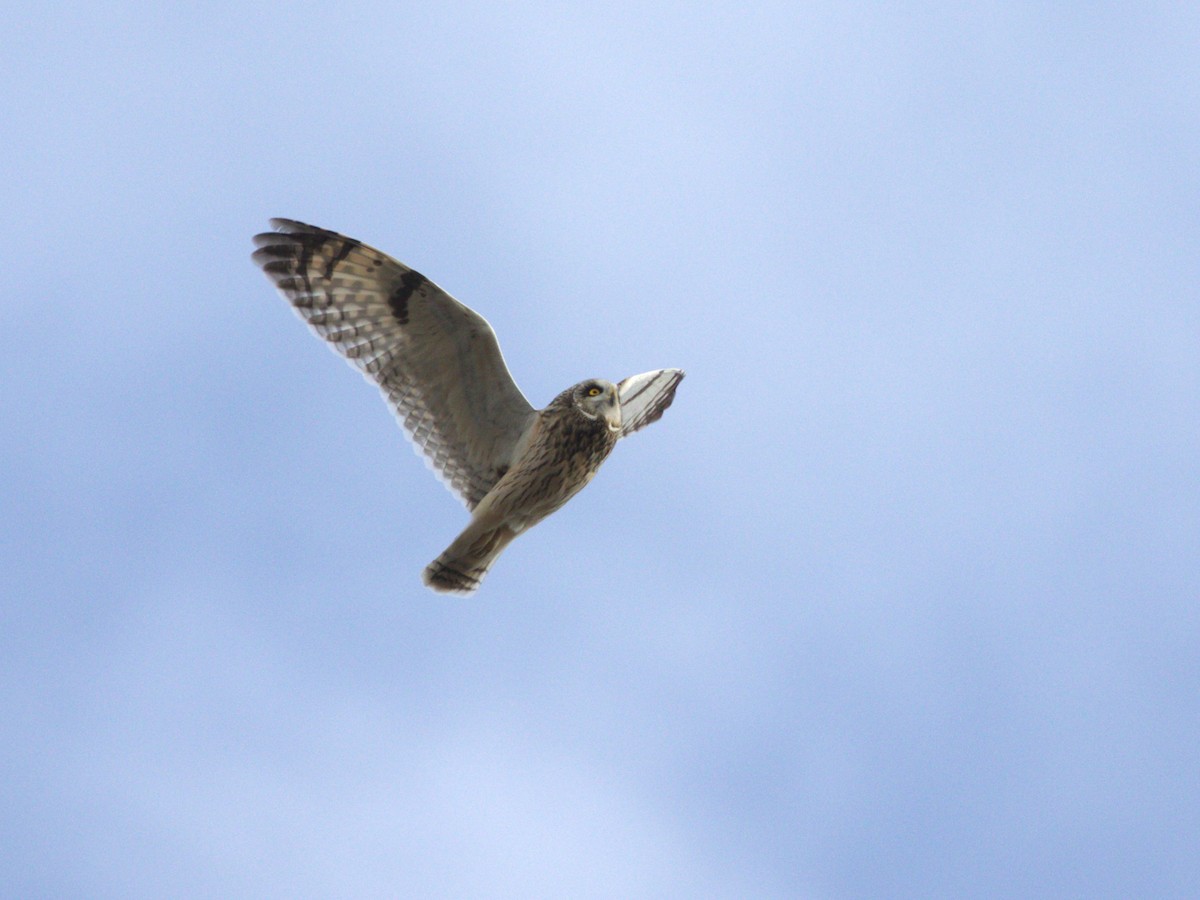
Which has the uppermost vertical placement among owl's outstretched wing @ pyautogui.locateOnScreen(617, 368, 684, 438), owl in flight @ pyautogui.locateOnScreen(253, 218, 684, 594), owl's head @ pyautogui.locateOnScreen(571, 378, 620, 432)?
owl's outstretched wing @ pyautogui.locateOnScreen(617, 368, 684, 438)

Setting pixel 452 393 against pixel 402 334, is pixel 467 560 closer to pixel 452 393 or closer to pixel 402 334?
pixel 452 393

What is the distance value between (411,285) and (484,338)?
1.93ft

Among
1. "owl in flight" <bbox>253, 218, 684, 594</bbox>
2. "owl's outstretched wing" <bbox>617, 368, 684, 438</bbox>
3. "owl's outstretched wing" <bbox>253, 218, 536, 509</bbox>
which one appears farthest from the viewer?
"owl's outstretched wing" <bbox>617, 368, 684, 438</bbox>

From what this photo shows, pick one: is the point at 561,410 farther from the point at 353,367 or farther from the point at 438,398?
the point at 353,367

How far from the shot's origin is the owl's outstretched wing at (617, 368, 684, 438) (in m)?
9.15

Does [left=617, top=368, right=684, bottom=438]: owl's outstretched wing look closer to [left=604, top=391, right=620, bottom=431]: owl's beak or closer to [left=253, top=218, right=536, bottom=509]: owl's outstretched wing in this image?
[left=604, top=391, right=620, bottom=431]: owl's beak

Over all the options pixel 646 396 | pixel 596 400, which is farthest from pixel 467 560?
pixel 646 396

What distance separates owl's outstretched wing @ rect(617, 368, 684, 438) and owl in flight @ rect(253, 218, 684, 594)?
0.93 m

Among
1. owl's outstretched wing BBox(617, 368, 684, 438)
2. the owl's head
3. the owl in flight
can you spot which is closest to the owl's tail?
the owl in flight

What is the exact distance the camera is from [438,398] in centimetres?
827

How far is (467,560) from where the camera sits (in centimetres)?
808

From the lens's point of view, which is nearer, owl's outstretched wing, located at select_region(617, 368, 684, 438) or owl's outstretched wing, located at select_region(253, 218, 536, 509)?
owl's outstretched wing, located at select_region(253, 218, 536, 509)

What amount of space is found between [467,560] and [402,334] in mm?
1535

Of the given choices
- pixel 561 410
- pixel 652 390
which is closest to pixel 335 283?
pixel 561 410
